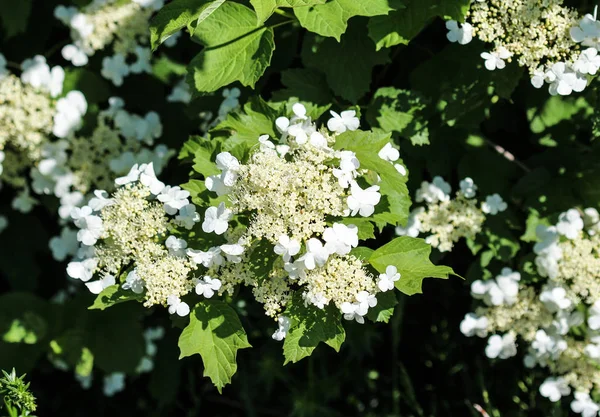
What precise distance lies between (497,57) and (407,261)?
30.3 inches

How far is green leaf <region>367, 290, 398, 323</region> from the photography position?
7.20 ft

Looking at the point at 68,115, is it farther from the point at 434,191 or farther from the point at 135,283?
the point at 434,191

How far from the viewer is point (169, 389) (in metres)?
3.80

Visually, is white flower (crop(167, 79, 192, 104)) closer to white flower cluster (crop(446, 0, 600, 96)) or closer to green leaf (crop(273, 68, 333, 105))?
green leaf (crop(273, 68, 333, 105))

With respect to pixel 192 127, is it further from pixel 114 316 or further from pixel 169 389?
pixel 169 389

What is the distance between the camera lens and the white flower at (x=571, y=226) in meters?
2.62

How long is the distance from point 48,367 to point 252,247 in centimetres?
268

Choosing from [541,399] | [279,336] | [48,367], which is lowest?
[48,367]

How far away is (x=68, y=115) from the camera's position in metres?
3.01

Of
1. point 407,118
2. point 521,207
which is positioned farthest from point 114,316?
point 521,207

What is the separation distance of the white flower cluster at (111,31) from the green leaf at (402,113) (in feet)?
3.69

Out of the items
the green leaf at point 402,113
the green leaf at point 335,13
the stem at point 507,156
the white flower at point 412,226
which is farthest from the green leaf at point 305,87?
the stem at point 507,156

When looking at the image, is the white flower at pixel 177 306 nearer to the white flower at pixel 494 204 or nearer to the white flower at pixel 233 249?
the white flower at pixel 233 249

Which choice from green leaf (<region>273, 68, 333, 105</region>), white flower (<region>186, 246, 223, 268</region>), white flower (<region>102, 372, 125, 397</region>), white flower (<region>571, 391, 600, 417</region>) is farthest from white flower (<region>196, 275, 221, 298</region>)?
white flower (<region>102, 372, 125, 397</region>)
